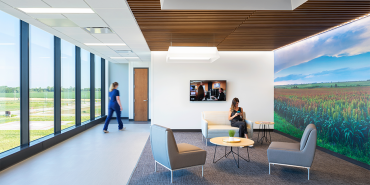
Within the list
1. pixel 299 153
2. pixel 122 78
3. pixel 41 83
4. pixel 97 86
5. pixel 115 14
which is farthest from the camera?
pixel 122 78

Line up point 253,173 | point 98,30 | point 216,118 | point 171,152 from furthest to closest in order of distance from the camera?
point 216,118, point 98,30, point 253,173, point 171,152

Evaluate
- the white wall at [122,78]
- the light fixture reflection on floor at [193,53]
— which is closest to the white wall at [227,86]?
the light fixture reflection on floor at [193,53]

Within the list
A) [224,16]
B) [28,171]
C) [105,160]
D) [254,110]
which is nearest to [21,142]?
[28,171]

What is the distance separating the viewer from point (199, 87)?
813 cm

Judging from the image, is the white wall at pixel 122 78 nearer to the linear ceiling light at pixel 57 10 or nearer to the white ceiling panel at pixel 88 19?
the white ceiling panel at pixel 88 19

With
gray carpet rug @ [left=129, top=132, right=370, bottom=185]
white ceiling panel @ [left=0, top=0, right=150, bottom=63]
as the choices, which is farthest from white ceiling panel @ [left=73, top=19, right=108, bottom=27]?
gray carpet rug @ [left=129, top=132, right=370, bottom=185]

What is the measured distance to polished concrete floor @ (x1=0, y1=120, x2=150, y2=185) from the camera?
12.0 feet

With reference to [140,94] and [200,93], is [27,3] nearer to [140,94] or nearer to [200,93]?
[200,93]

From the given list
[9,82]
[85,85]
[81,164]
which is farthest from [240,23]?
[85,85]

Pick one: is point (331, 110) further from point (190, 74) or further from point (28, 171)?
point (28, 171)

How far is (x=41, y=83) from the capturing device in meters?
5.74

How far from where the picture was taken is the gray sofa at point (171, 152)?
361 cm

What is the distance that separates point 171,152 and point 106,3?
2616mm

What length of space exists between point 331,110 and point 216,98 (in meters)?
3.58
